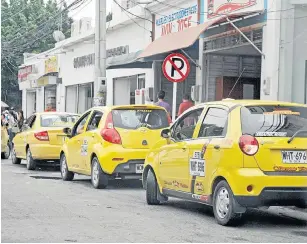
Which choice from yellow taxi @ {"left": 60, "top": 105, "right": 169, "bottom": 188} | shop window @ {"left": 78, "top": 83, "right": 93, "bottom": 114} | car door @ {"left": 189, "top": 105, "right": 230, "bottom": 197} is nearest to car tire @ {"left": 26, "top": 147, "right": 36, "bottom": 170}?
yellow taxi @ {"left": 60, "top": 105, "right": 169, "bottom": 188}

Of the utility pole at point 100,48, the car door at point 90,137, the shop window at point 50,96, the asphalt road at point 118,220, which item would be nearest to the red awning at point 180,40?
the utility pole at point 100,48

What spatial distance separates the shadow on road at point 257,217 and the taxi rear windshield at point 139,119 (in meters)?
2.34

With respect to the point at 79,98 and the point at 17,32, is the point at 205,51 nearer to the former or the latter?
the point at 79,98

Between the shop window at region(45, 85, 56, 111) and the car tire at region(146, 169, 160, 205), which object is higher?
the shop window at region(45, 85, 56, 111)

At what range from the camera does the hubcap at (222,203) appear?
9.27 meters

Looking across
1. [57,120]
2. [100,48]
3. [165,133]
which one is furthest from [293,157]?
[100,48]

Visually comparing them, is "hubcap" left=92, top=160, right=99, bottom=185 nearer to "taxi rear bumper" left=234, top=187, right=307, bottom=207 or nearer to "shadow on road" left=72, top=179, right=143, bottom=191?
"shadow on road" left=72, top=179, right=143, bottom=191

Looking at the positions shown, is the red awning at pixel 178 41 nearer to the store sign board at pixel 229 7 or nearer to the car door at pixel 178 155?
the store sign board at pixel 229 7

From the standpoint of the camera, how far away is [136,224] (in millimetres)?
9289

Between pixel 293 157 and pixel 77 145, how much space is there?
6.78 metres

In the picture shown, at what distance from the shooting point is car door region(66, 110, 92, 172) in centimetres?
1496

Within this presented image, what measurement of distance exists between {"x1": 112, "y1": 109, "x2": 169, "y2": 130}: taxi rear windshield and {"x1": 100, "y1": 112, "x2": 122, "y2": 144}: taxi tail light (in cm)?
9

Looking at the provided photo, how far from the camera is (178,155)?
34.8ft

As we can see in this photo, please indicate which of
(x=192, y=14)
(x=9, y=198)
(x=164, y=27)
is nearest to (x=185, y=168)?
(x=9, y=198)
